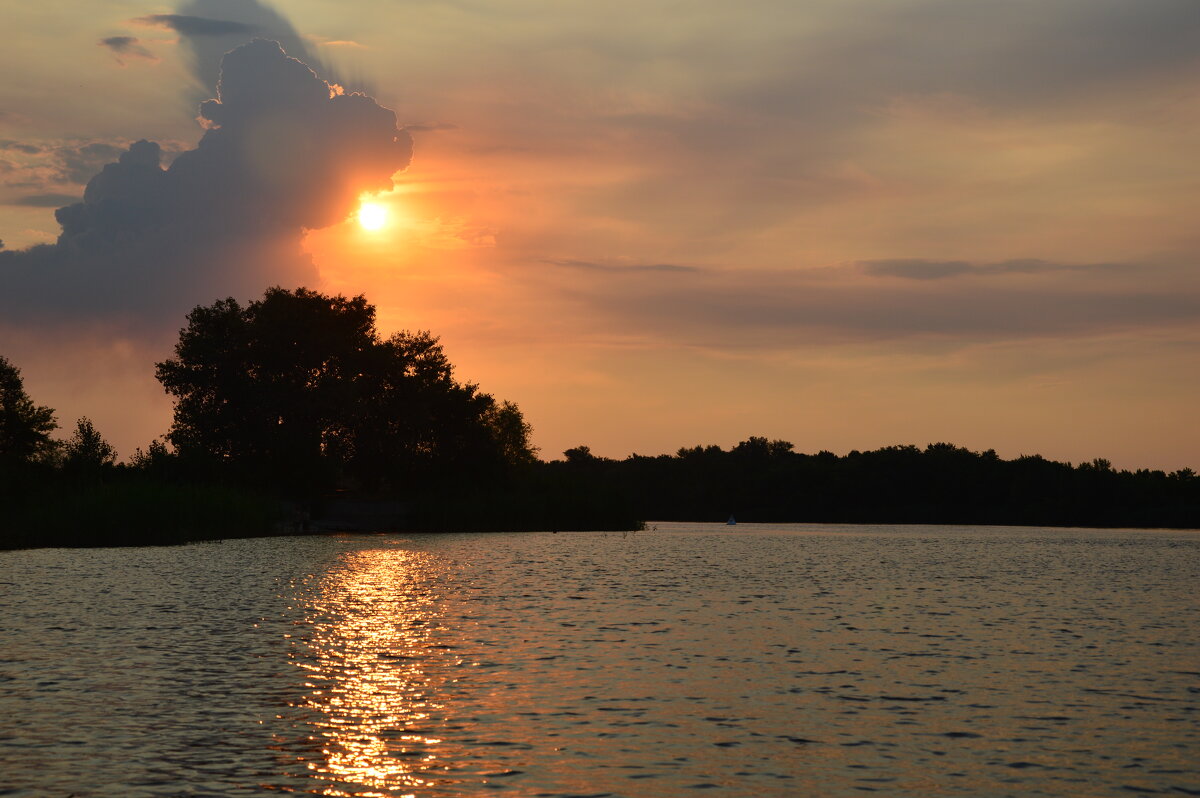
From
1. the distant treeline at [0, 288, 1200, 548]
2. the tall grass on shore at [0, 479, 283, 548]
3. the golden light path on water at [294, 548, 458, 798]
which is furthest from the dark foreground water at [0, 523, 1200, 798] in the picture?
the distant treeline at [0, 288, 1200, 548]

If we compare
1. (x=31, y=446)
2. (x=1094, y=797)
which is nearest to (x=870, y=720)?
(x=1094, y=797)

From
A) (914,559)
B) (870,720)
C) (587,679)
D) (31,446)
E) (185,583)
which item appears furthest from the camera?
(31,446)

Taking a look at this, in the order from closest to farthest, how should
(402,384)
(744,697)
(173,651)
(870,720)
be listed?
(870,720) < (744,697) < (173,651) < (402,384)

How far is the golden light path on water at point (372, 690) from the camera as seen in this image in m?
16.7

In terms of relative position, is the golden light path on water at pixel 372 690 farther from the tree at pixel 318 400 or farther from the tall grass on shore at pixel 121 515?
the tree at pixel 318 400

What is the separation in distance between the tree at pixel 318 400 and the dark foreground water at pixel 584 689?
6409 centimetres

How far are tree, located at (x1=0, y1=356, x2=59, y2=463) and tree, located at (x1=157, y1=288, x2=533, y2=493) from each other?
477 inches

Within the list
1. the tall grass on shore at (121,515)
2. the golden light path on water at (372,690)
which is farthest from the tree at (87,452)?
the golden light path on water at (372,690)

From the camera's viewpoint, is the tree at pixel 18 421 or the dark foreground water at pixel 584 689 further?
the tree at pixel 18 421

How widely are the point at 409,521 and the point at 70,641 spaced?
8351cm

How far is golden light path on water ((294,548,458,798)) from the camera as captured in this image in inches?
656

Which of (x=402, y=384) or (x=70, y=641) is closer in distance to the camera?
(x=70, y=641)

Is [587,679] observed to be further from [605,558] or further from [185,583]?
[605,558]

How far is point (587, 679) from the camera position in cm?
2492
